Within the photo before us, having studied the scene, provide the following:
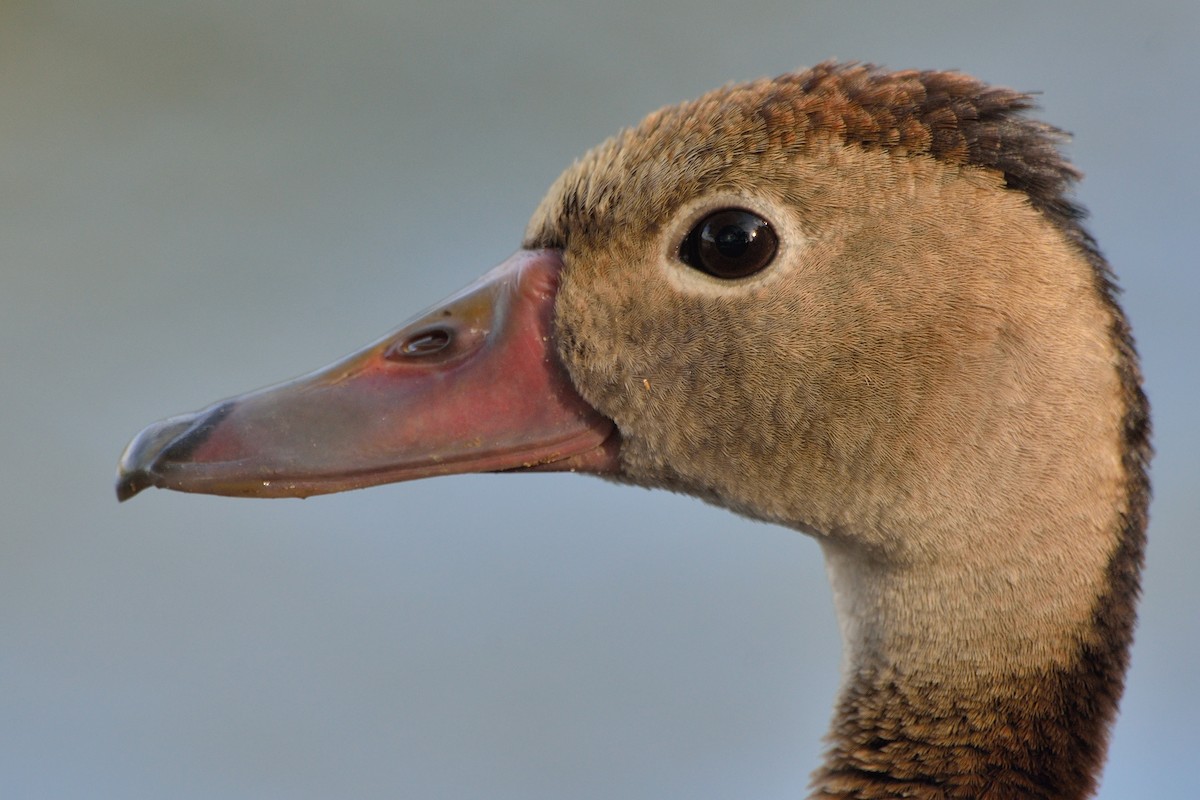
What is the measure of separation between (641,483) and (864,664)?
61 centimetres

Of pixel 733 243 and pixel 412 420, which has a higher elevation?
pixel 733 243

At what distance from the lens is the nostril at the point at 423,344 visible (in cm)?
283

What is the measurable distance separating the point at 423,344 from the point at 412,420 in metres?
0.18

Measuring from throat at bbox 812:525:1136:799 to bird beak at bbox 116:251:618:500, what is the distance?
2.41 feet

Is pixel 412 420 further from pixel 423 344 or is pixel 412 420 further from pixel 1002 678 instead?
pixel 1002 678

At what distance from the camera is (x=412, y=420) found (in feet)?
9.05

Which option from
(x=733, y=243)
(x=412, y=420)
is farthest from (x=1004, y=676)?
(x=412, y=420)

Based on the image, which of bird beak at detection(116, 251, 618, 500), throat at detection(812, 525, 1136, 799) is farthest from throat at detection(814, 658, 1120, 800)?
bird beak at detection(116, 251, 618, 500)

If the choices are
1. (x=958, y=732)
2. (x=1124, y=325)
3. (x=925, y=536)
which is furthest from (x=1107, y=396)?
(x=958, y=732)

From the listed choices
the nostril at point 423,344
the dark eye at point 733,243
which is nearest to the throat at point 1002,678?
the dark eye at point 733,243

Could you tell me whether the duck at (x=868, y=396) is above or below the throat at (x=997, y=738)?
above

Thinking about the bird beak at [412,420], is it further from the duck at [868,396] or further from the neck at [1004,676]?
the neck at [1004,676]

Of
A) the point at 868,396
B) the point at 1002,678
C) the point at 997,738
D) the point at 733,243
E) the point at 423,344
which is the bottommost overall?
the point at 997,738

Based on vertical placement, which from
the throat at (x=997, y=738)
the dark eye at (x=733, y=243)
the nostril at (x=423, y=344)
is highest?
the dark eye at (x=733, y=243)
